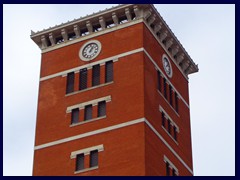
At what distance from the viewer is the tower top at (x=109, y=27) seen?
203 ft

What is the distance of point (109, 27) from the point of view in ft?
205

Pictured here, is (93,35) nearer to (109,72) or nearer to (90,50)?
(90,50)

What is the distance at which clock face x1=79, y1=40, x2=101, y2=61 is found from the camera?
61.9 meters

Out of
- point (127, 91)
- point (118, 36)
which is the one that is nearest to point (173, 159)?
point (127, 91)

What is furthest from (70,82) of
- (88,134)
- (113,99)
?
(88,134)

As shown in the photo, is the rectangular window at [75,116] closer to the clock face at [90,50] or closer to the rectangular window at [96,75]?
the rectangular window at [96,75]

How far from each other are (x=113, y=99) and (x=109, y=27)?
6902 millimetres

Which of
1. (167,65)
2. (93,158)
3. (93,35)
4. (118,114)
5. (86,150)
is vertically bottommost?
(93,158)

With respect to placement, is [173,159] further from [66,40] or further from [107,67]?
[66,40]

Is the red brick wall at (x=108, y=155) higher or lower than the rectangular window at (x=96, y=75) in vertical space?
lower

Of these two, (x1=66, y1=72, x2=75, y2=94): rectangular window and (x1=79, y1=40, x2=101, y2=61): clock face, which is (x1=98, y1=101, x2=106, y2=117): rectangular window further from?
(x1=79, y1=40, x2=101, y2=61): clock face

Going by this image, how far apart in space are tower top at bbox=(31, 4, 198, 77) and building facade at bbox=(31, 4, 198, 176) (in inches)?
3.0

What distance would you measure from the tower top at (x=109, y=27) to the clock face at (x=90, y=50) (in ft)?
2.79

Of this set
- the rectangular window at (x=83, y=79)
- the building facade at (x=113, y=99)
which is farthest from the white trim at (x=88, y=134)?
the rectangular window at (x=83, y=79)
